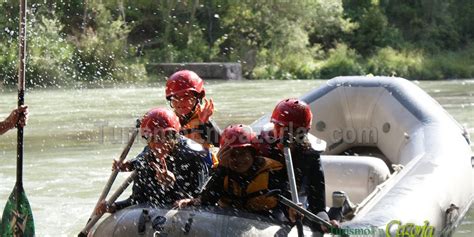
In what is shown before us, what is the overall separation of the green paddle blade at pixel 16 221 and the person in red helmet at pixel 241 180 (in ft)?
4.61

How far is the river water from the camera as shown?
8000 mm

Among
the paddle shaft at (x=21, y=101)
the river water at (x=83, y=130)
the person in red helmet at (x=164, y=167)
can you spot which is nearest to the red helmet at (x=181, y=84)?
the paddle shaft at (x=21, y=101)

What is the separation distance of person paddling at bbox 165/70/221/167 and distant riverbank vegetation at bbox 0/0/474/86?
1720cm

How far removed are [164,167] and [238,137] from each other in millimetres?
448

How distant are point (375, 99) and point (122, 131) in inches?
259

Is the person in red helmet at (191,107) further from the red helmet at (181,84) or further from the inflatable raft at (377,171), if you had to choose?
the inflatable raft at (377,171)

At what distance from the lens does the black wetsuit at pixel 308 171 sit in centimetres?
438

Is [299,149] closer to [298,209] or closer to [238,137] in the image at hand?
[238,137]

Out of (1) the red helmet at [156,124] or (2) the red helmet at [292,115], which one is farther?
(2) the red helmet at [292,115]

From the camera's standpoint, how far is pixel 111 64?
2714 centimetres

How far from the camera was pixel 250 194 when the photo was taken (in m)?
4.17

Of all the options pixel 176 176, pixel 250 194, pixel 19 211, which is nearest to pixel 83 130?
pixel 19 211

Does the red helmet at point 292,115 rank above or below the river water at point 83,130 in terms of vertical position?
above

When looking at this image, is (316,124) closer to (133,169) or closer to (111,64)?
(133,169)
